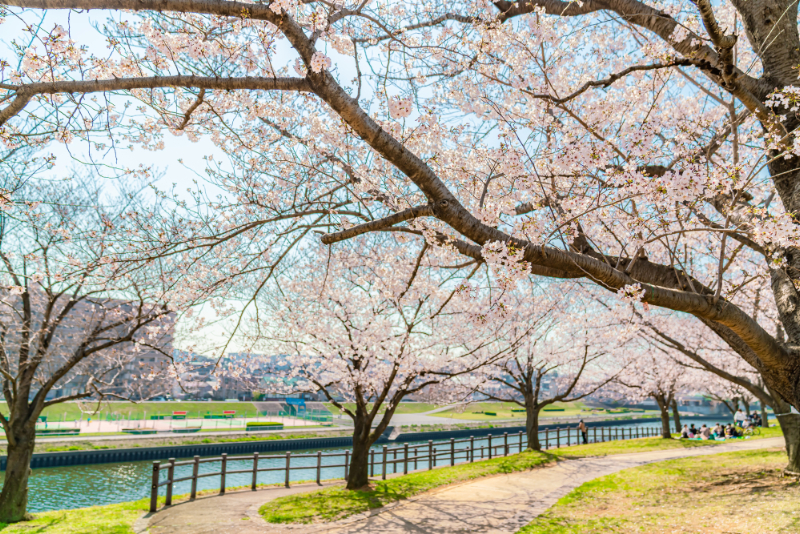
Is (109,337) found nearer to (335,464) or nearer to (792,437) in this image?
(335,464)

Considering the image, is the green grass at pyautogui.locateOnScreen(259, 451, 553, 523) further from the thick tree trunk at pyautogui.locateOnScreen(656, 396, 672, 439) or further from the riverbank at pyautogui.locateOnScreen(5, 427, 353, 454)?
the riverbank at pyautogui.locateOnScreen(5, 427, 353, 454)

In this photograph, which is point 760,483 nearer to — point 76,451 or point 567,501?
point 567,501

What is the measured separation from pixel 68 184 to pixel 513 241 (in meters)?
10.1

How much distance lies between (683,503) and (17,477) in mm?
11440

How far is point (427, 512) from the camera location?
7.86 m

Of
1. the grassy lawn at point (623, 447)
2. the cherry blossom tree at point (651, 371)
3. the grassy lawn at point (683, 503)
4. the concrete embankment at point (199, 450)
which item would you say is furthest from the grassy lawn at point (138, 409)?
the grassy lawn at point (683, 503)

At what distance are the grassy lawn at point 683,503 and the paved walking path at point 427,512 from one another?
538 millimetres

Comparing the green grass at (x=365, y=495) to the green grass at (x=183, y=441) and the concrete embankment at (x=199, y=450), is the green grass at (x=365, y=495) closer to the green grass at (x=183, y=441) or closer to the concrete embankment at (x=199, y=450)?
the concrete embankment at (x=199, y=450)

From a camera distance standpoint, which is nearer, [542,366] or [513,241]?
[513,241]

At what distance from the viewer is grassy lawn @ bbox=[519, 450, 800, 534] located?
5.72 meters

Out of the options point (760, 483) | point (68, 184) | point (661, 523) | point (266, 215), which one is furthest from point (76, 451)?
point (760, 483)

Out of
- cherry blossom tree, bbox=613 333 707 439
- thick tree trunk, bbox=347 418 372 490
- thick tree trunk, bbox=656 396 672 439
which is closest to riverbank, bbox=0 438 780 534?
thick tree trunk, bbox=347 418 372 490

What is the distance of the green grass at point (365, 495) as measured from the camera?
25.4ft

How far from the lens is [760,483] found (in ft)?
26.7
